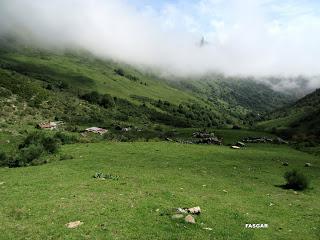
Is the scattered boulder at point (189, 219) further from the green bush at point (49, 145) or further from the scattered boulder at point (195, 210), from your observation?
the green bush at point (49, 145)

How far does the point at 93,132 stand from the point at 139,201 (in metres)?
50.5

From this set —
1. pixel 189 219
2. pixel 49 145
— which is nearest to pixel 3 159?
pixel 49 145

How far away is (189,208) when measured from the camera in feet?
85.1

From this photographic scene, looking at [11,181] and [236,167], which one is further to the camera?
[236,167]

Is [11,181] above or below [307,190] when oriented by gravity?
below

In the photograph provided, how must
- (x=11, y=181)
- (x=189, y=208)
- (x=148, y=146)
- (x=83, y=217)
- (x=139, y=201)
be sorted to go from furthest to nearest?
1. (x=148, y=146)
2. (x=11, y=181)
3. (x=139, y=201)
4. (x=189, y=208)
5. (x=83, y=217)

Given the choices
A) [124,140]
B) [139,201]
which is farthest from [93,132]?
[139,201]

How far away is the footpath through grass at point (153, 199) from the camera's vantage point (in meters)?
22.7

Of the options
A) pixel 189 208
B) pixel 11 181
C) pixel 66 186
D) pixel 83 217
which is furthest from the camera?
pixel 11 181

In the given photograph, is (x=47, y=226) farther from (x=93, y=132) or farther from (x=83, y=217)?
(x=93, y=132)

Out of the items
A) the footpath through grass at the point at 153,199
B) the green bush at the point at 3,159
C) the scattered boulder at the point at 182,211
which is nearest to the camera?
the footpath through grass at the point at 153,199

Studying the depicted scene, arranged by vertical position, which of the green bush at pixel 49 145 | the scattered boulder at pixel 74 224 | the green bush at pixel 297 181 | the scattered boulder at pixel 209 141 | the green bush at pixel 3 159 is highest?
the green bush at pixel 297 181

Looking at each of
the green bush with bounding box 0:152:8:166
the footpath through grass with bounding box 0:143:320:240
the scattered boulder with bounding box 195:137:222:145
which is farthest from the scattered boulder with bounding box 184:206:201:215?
the scattered boulder with bounding box 195:137:222:145

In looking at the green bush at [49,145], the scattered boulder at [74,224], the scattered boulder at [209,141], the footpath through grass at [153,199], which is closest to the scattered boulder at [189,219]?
the footpath through grass at [153,199]
